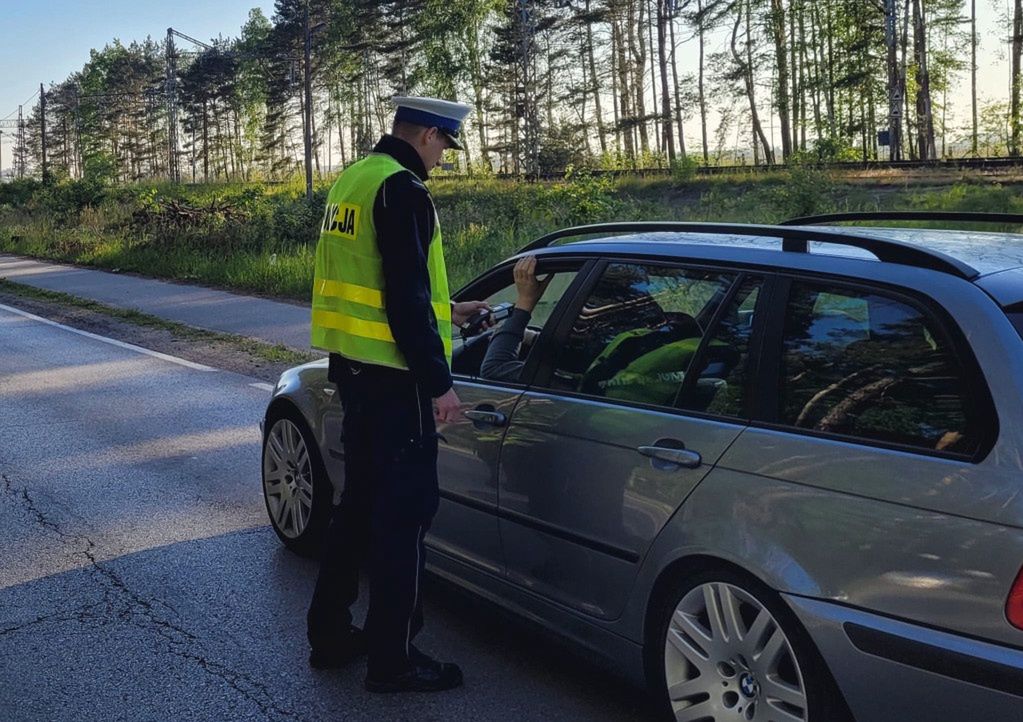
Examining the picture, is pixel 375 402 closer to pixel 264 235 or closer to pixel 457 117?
pixel 457 117

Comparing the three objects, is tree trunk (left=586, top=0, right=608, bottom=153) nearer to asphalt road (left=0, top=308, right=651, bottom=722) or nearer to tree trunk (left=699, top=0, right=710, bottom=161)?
tree trunk (left=699, top=0, right=710, bottom=161)

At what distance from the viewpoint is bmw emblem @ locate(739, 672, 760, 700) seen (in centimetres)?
287

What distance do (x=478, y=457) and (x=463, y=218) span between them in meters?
21.2

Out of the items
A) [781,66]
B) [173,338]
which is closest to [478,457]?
[173,338]

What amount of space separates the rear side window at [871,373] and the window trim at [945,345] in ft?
0.04

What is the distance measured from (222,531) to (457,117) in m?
2.91

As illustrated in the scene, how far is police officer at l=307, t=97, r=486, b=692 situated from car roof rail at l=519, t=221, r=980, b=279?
0.84 metres

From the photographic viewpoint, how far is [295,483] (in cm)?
500

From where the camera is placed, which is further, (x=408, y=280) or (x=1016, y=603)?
(x=408, y=280)

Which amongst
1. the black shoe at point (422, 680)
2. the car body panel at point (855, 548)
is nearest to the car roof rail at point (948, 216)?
the car body panel at point (855, 548)

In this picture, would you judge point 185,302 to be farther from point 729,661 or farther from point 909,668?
point 909,668

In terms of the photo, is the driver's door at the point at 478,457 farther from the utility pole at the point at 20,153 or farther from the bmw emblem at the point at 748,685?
the utility pole at the point at 20,153

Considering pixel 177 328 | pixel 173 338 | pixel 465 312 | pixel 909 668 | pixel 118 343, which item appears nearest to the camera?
pixel 909 668

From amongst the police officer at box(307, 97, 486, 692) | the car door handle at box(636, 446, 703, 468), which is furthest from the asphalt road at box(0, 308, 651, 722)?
the car door handle at box(636, 446, 703, 468)
